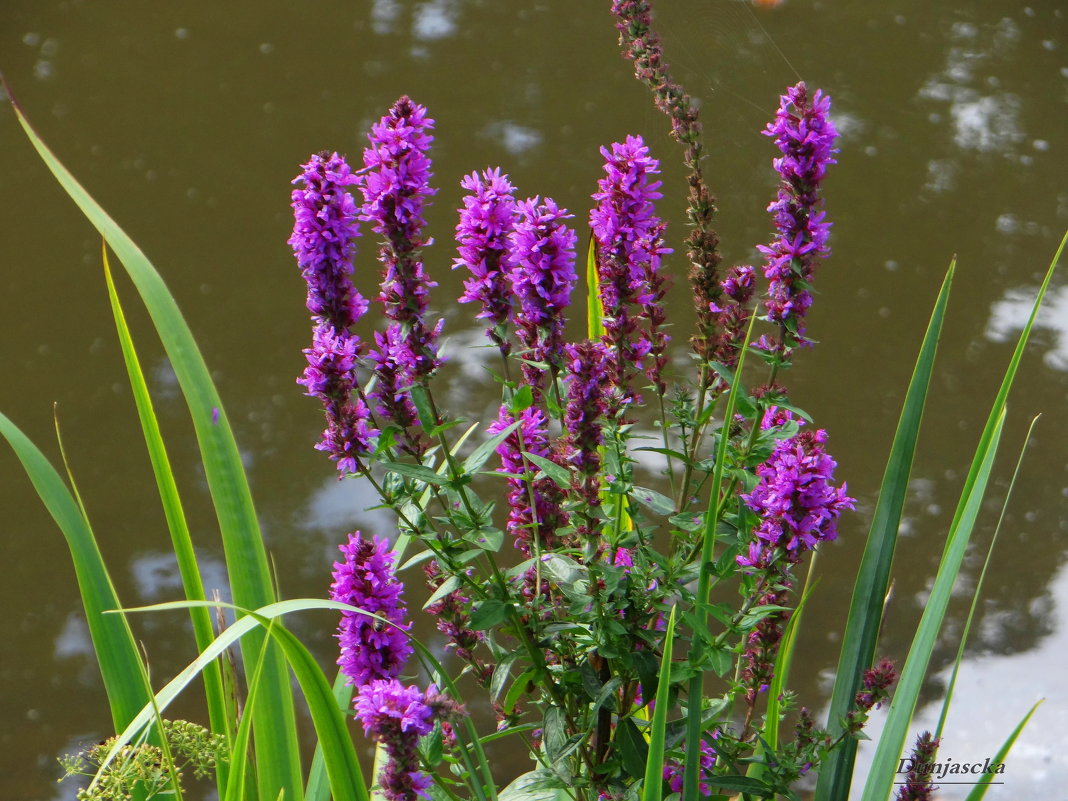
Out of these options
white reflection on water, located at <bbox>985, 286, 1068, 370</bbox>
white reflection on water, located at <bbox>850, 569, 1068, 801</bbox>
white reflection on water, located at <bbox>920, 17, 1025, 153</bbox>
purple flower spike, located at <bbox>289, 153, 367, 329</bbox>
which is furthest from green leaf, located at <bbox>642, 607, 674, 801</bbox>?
white reflection on water, located at <bbox>920, 17, 1025, 153</bbox>

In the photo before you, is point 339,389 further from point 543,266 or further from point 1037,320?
point 1037,320

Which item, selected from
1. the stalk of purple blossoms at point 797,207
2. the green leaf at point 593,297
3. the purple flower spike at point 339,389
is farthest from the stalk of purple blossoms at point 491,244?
the green leaf at point 593,297

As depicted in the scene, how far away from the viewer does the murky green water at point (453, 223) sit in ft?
6.20

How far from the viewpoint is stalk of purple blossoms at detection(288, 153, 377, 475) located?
85 cm

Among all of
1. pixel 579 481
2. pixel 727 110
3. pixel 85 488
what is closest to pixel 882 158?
pixel 727 110

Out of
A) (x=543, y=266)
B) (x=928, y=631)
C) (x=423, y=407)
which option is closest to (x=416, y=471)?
(x=423, y=407)

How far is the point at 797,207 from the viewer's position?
0.92 m

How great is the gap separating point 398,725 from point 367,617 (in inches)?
5.4

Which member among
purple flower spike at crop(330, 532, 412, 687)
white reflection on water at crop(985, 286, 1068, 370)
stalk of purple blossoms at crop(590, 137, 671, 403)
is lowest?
purple flower spike at crop(330, 532, 412, 687)

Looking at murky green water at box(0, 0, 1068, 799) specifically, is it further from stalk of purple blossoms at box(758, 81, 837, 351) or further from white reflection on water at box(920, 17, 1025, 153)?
stalk of purple blossoms at box(758, 81, 837, 351)

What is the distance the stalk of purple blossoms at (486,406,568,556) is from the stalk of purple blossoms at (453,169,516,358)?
96mm

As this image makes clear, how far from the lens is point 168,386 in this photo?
2.30 metres

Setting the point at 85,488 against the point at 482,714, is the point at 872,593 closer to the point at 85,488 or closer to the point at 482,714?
the point at 482,714

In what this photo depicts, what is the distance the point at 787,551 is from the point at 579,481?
18 cm
